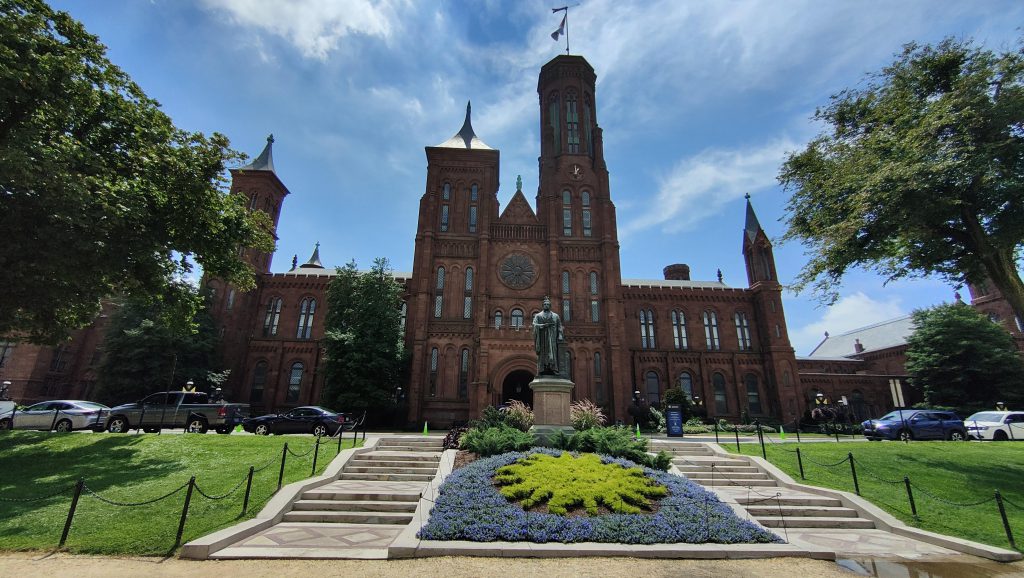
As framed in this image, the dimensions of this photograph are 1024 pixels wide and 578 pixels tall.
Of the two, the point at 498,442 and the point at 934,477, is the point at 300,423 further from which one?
the point at 934,477

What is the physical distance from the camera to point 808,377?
1593 inches

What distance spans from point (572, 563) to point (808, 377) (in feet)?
141

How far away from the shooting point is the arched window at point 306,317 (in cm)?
3766

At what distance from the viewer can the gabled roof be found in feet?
152

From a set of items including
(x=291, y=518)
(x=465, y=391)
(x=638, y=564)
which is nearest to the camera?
(x=638, y=564)

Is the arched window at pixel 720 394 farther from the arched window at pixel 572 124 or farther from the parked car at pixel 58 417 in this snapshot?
the parked car at pixel 58 417

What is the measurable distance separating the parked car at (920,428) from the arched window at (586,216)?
2109 centimetres

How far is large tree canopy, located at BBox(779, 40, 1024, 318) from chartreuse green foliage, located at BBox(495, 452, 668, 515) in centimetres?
1113

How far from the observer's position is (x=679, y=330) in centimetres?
3950

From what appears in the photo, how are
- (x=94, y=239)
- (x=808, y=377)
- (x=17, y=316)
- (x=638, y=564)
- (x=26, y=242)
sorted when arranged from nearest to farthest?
1. (x=638, y=564)
2. (x=26, y=242)
3. (x=94, y=239)
4. (x=17, y=316)
5. (x=808, y=377)

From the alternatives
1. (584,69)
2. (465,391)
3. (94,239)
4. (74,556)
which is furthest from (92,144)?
(584,69)

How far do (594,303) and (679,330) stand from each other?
1101 cm

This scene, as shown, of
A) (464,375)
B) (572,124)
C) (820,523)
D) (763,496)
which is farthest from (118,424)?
(572,124)

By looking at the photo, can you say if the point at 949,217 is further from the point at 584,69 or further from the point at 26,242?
the point at 584,69
